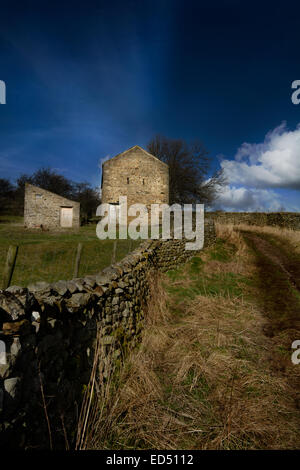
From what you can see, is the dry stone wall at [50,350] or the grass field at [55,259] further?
the grass field at [55,259]

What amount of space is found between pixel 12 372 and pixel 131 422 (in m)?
1.83

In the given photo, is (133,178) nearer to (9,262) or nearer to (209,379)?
(9,262)

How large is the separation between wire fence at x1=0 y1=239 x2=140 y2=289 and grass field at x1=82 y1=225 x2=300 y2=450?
2916 mm

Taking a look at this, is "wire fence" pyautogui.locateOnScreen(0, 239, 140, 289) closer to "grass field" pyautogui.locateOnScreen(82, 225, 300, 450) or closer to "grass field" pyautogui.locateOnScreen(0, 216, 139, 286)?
"grass field" pyautogui.locateOnScreen(0, 216, 139, 286)

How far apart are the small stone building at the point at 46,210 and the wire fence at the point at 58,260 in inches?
474

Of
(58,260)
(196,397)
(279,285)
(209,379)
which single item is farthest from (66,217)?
(196,397)

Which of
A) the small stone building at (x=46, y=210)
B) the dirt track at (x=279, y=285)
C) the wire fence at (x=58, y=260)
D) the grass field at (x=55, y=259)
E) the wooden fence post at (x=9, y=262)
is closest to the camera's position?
the wooden fence post at (x=9, y=262)

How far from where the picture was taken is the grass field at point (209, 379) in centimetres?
246

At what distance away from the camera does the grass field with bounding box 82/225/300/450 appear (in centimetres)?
246

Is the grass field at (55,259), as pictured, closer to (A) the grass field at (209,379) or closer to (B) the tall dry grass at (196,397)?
(A) the grass field at (209,379)

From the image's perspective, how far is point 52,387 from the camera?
6.52 ft

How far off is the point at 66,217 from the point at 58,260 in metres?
14.6

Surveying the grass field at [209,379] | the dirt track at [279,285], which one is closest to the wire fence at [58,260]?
the grass field at [209,379]
